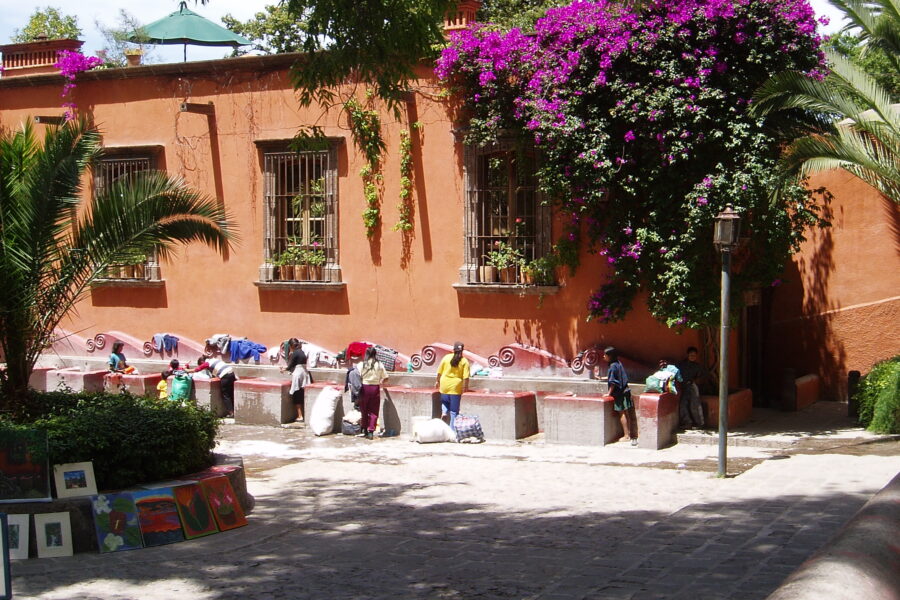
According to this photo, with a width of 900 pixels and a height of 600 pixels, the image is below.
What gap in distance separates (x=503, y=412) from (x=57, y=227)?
7.01 meters

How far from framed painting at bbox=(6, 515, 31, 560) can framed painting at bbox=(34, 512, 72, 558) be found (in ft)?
0.31

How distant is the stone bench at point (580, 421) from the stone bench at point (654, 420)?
0.45 meters

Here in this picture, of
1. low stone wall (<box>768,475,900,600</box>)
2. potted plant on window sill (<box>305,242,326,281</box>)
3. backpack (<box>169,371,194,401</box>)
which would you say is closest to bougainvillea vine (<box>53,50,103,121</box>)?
potted plant on window sill (<box>305,242,326,281</box>)

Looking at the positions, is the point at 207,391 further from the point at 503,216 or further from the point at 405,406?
the point at 503,216

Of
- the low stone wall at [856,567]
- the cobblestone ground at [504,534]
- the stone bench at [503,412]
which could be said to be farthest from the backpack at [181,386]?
the low stone wall at [856,567]

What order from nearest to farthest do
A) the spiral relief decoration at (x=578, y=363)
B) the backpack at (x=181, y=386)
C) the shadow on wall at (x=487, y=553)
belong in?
1. the shadow on wall at (x=487, y=553)
2. the spiral relief decoration at (x=578, y=363)
3. the backpack at (x=181, y=386)

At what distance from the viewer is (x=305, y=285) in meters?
17.4

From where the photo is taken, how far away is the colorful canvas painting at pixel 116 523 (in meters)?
8.23

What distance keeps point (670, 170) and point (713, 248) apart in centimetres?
131

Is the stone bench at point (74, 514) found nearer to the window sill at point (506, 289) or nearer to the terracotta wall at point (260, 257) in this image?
the terracotta wall at point (260, 257)

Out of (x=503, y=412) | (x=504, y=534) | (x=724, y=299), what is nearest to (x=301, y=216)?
(x=503, y=412)

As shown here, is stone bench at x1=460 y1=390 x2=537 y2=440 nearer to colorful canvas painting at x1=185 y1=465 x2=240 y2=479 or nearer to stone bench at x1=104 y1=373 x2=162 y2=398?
stone bench at x1=104 y1=373 x2=162 y2=398

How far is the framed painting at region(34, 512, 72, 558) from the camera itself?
8.06m

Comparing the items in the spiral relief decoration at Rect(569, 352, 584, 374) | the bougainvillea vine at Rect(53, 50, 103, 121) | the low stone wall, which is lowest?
the low stone wall
